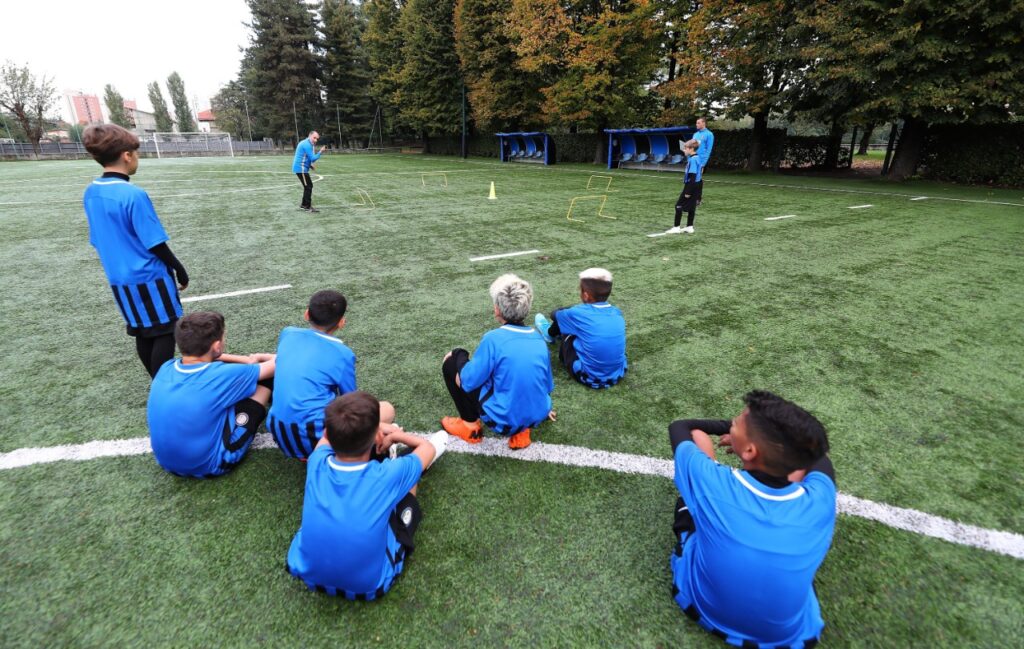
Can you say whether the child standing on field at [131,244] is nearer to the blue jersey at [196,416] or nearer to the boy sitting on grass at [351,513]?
the blue jersey at [196,416]

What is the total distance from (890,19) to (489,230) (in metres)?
15.7

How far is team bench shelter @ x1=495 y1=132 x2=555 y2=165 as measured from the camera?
90.8 feet

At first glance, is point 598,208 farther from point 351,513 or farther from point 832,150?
point 832,150

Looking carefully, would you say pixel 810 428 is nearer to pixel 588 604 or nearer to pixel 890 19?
pixel 588 604

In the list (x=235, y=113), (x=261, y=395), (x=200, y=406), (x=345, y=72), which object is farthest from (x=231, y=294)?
(x=235, y=113)

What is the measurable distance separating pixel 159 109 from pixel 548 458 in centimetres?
11597

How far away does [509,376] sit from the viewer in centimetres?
284

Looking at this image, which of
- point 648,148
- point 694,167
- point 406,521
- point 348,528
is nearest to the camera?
point 348,528

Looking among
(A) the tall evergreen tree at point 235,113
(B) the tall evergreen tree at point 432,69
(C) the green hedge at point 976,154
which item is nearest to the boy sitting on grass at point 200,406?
(C) the green hedge at point 976,154

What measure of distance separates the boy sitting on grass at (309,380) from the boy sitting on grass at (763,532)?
180 centimetres

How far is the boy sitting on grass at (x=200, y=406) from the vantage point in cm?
252

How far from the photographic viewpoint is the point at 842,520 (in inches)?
96.7

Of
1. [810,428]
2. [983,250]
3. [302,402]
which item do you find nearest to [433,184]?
[983,250]

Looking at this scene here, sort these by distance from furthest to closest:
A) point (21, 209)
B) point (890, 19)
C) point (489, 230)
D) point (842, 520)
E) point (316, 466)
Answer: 1. point (890, 19)
2. point (21, 209)
3. point (489, 230)
4. point (842, 520)
5. point (316, 466)
